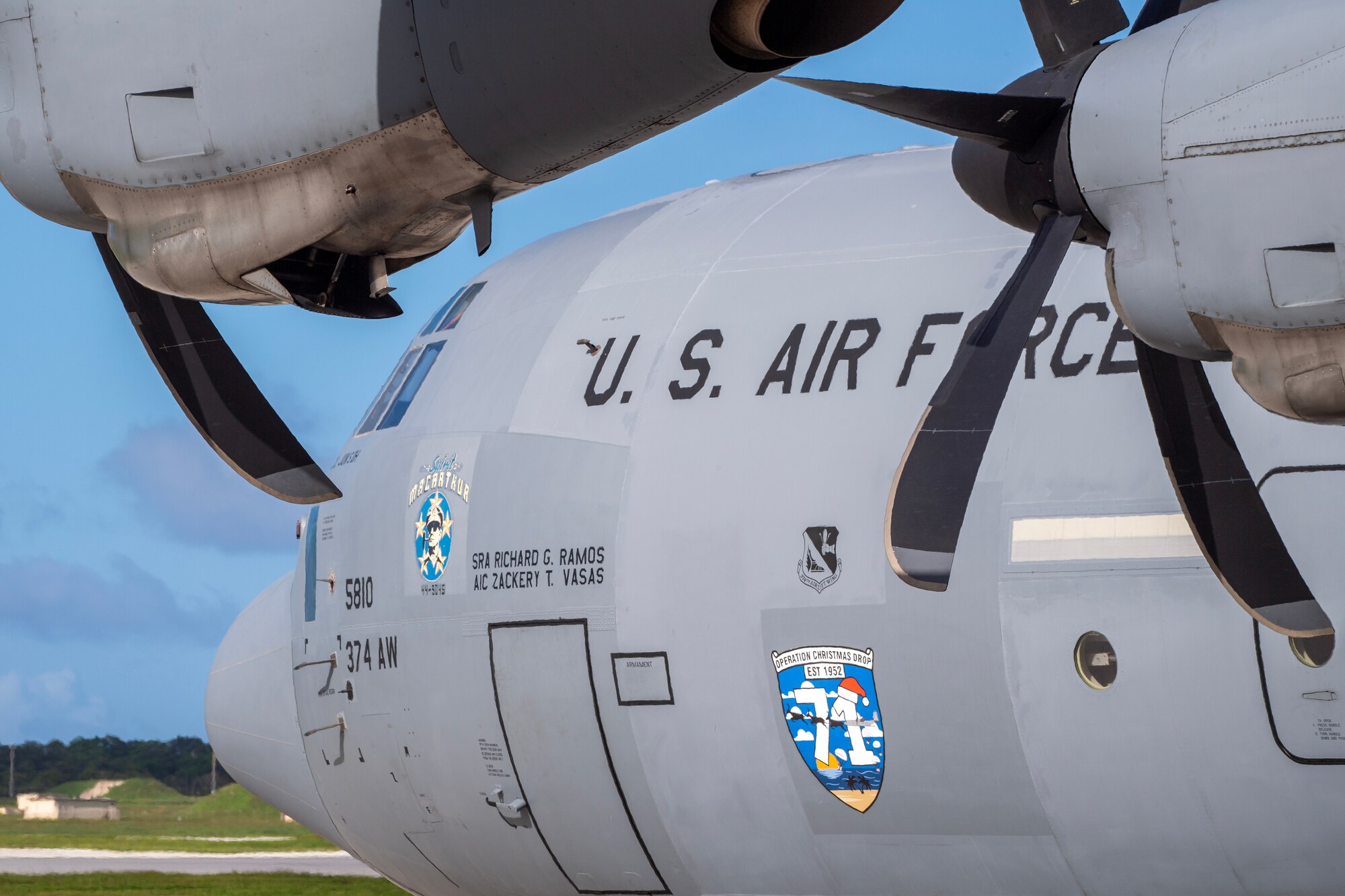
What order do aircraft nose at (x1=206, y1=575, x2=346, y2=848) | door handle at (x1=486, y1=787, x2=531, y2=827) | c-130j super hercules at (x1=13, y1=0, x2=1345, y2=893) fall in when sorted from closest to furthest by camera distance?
c-130j super hercules at (x1=13, y1=0, x2=1345, y2=893) < door handle at (x1=486, y1=787, x2=531, y2=827) < aircraft nose at (x1=206, y1=575, x2=346, y2=848)

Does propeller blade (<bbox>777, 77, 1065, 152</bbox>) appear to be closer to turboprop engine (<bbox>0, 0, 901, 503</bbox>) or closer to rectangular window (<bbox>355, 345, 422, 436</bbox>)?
turboprop engine (<bbox>0, 0, 901, 503</bbox>)

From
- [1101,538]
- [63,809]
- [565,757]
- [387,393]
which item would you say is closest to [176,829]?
[63,809]

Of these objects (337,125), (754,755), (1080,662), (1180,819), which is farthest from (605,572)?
(337,125)

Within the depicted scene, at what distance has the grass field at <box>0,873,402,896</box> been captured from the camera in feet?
80.8

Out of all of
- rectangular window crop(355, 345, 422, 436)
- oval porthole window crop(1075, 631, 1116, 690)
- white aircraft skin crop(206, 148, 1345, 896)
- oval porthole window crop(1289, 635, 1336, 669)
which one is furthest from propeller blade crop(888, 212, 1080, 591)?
rectangular window crop(355, 345, 422, 436)

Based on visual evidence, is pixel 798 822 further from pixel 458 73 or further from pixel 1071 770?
pixel 458 73

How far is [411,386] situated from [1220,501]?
831 centimetres

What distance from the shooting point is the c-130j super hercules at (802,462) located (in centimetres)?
671

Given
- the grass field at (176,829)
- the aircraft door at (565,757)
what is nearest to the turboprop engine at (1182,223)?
the aircraft door at (565,757)

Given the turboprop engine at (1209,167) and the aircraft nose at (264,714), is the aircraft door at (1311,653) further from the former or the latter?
the aircraft nose at (264,714)

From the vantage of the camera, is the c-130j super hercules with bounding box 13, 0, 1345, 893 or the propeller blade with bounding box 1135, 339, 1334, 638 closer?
the c-130j super hercules with bounding box 13, 0, 1345, 893

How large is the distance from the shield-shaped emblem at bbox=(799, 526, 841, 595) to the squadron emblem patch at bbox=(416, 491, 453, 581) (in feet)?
12.0

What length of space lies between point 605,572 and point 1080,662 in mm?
3739

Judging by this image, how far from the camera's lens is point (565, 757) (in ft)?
38.4
